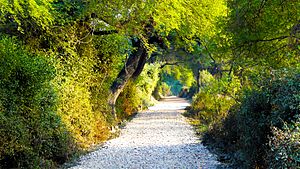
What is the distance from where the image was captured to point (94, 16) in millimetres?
9281

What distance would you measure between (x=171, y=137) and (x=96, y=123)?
2498 millimetres

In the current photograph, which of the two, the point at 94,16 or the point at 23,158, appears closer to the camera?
the point at 23,158

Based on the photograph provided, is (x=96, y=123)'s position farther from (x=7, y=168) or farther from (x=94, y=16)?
(x=7, y=168)

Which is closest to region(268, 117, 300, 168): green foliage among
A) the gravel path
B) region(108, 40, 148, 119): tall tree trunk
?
the gravel path

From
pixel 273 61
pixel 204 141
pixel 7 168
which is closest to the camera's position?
pixel 7 168

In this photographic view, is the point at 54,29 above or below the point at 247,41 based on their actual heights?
above

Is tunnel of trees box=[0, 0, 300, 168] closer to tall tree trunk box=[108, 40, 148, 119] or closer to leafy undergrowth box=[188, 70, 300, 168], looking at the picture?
leafy undergrowth box=[188, 70, 300, 168]

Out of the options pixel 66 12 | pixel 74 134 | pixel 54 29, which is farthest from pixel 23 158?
pixel 66 12

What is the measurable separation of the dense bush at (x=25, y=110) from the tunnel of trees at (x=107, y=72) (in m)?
0.02

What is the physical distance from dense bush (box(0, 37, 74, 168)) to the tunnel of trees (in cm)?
2

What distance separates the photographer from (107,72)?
11328mm

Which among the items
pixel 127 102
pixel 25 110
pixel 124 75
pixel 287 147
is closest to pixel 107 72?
pixel 124 75

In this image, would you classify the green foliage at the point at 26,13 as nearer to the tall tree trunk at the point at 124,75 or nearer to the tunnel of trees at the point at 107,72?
the tunnel of trees at the point at 107,72

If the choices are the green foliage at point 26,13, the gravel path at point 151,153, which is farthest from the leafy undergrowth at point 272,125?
the green foliage at point 26,13
